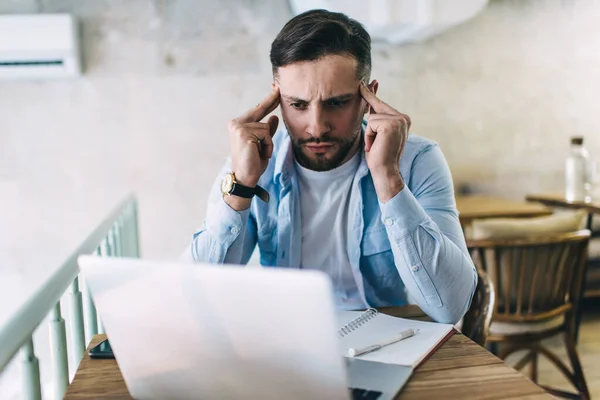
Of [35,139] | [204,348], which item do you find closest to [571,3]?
[35,139]

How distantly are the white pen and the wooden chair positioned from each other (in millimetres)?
1175

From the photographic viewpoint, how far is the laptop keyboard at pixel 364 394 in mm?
680

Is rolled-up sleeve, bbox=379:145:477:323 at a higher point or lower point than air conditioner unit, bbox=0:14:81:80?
lower

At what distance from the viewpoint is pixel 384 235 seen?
126 centimetres

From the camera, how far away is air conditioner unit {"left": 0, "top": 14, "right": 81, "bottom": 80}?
8.89 ft

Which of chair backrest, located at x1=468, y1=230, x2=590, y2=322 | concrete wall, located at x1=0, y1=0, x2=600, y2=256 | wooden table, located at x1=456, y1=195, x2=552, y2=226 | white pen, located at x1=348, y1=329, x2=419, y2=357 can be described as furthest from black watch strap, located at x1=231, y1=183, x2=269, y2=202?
concrete wall, located at x1=0, y1=0, x2=600, y2=256

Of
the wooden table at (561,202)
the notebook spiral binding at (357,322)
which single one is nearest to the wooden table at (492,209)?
the wooden table at (561,202)

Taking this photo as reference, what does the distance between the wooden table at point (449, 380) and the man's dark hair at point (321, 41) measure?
2.26 ft

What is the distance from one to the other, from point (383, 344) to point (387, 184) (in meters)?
0.36

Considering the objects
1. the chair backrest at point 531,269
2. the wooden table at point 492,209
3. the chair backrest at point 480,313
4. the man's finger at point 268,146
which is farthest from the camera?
the wooden table at point 492,209

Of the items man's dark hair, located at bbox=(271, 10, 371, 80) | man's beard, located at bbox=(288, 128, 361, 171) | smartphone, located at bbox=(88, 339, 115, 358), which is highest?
man's dark hair, located at bbox=(271, 10, 371, 80)

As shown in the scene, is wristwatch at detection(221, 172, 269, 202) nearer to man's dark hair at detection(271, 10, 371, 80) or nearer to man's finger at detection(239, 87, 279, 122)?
man's finger at detection(239, 87, 279, 122)

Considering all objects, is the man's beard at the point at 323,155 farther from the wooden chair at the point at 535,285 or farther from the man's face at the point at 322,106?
the wooden chair at the point at 535,285

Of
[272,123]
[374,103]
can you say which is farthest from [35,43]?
[374,103]
